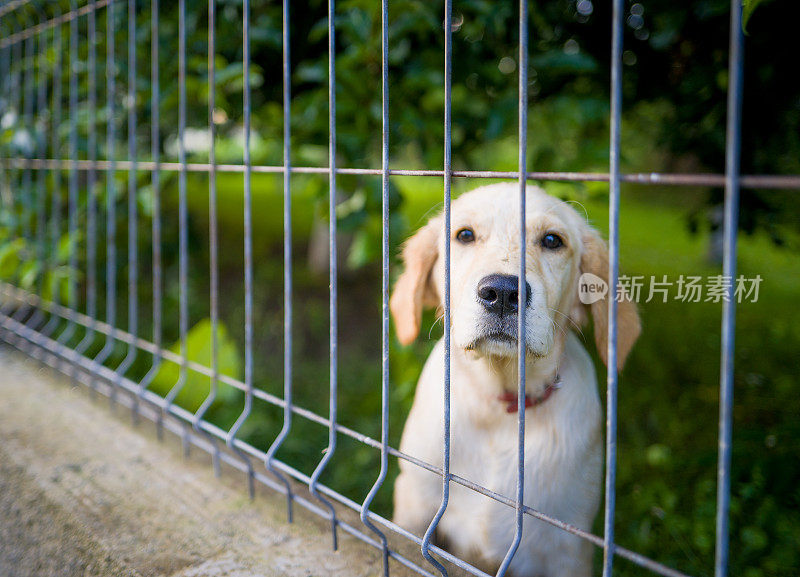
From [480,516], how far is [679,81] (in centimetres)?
278

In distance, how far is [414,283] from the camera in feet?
7.06

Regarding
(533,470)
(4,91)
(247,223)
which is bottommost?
(533,470)

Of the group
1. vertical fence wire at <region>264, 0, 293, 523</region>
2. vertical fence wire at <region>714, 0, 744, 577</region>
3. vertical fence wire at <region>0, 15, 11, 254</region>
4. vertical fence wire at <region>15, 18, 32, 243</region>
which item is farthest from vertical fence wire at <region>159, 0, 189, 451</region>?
vertical fence wire at <region>0, 15, 11, 254</region>

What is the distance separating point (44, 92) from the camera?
3588 mm

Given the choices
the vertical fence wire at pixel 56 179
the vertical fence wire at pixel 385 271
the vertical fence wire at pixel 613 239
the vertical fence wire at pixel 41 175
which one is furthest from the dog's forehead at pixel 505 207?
the vertical fence wire at pixel 41 175

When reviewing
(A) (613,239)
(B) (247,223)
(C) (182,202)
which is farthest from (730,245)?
(C) (182,202)

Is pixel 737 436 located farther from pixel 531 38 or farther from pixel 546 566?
pixel 531 38

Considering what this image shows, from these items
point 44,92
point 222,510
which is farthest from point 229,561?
point 44,92

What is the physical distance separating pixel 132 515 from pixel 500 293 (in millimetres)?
1333

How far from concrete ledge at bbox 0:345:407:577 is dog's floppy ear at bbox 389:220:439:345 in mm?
623

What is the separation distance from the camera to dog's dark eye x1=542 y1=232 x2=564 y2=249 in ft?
6.28

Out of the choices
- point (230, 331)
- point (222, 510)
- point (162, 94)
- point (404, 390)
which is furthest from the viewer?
point (230, 331)

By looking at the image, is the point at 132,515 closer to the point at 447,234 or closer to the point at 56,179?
the point at 447,234

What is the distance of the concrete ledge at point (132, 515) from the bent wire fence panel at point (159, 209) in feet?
0.26
